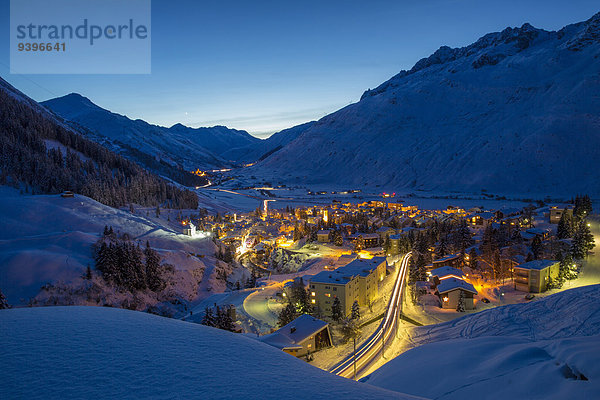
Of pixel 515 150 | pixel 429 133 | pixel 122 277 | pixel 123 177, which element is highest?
pixel 429 133

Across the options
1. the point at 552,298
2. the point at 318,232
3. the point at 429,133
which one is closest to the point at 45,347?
the point at 552,298

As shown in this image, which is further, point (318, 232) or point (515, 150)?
point (515, 150)

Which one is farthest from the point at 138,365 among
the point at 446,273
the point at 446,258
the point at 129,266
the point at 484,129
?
the point at 484,129

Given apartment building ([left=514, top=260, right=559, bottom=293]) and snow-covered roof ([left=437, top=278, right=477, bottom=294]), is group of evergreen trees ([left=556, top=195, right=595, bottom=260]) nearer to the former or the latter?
apartment building ([left=514, top=260, right=559, bottom=293])

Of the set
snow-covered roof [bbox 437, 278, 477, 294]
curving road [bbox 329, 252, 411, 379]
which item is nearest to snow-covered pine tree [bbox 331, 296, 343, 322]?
curving road [bbox 329, 252, 411, 379]

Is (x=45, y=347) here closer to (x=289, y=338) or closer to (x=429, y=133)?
(x=289, y=338)
